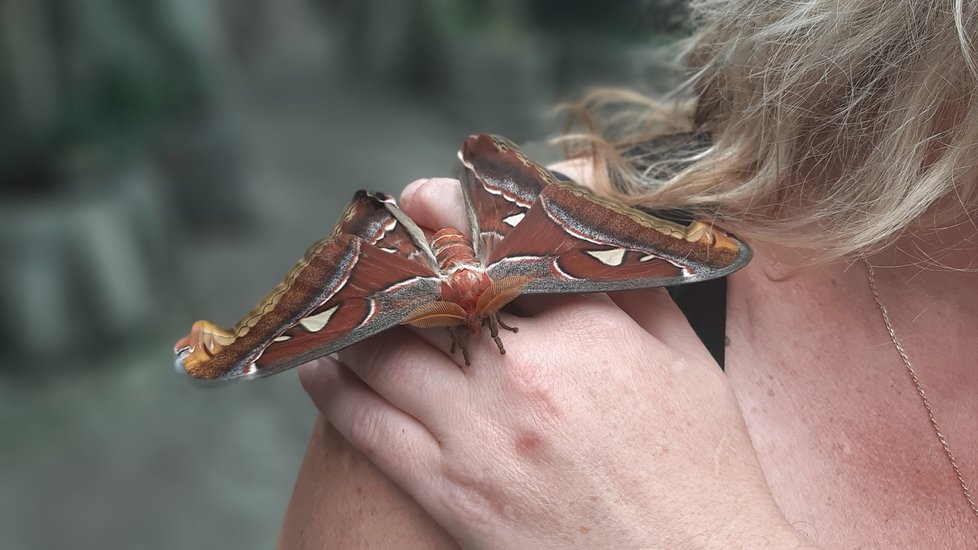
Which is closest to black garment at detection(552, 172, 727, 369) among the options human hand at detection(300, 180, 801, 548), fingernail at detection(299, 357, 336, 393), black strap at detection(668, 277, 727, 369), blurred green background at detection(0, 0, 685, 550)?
black strap at detection(668, 277, 727, 369)

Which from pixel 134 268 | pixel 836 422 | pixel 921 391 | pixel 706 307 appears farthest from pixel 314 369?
pixel 134 268

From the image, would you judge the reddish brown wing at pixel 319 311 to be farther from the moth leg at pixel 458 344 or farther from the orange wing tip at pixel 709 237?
the orange wing tip at pixel 709 237

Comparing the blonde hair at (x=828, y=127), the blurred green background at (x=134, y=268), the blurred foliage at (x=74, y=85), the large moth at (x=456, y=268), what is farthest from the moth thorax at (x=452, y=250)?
the blurred foliage at (x=74, y=85)

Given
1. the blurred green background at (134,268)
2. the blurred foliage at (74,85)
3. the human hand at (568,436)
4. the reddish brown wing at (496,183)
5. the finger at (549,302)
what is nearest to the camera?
the human hand at (568,436)

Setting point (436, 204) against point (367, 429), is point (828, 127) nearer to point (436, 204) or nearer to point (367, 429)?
point (436, 204)

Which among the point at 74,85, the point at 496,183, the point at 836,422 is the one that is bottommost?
the point at 74,85

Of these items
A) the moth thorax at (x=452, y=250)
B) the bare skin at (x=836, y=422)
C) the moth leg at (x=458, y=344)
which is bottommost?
the bare skin at (x=836, y=422)
